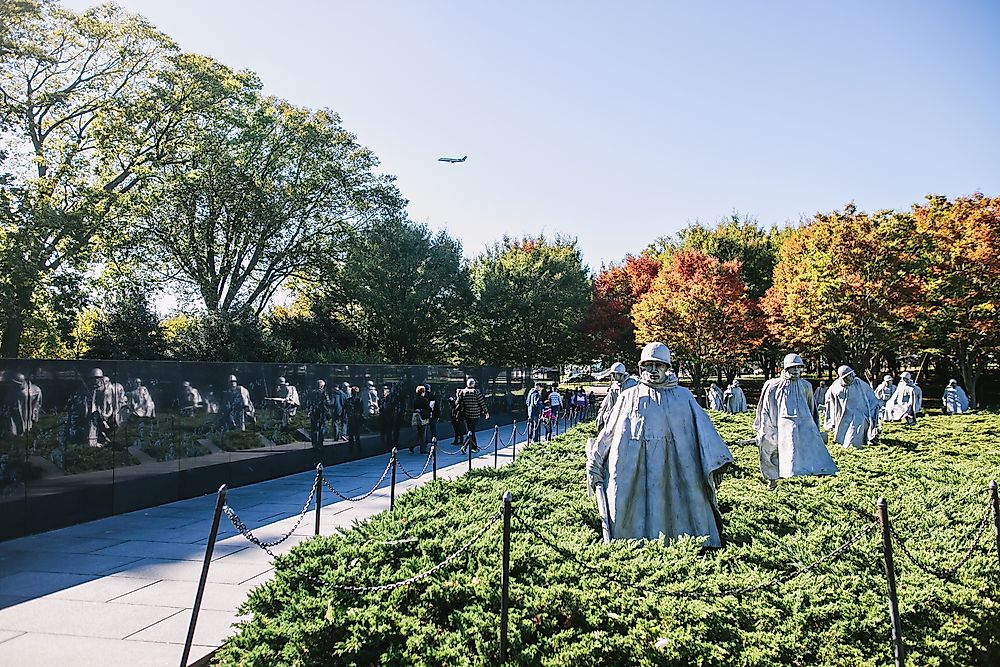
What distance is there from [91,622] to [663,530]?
488 cm

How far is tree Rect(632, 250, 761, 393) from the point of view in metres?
36.3

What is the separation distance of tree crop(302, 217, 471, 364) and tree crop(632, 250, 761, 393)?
1031 centimetres

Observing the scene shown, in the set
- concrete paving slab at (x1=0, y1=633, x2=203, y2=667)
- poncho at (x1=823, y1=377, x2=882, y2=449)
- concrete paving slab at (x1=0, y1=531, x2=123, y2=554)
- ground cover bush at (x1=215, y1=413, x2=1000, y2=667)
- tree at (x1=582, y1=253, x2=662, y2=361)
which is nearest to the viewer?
ground cover bush at (x1=215, y1=413, x2=1000, y2=667)

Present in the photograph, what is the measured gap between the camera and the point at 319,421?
16.2 meters

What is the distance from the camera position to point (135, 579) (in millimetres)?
7066

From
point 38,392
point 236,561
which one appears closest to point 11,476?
point 38,392

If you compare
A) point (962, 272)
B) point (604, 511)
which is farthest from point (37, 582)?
point (962, 272)

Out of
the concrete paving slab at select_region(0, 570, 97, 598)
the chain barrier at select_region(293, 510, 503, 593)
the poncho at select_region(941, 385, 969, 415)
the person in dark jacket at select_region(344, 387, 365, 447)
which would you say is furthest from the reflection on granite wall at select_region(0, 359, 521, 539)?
the poncho at select_region(941, 385, 969, 415)

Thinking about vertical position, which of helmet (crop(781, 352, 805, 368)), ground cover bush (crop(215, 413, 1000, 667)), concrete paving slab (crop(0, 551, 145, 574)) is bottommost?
concrete paving slab (crop(0, 551, 145, 574))

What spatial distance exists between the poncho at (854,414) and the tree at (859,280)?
573 inches

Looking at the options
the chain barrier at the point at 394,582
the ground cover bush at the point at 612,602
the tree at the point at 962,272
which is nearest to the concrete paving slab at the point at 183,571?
the ground cover bush at the point at 612,602

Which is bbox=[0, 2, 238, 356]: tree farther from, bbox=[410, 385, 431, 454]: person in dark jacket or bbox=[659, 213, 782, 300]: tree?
bbox=[659, 213, 782, 300]: tree

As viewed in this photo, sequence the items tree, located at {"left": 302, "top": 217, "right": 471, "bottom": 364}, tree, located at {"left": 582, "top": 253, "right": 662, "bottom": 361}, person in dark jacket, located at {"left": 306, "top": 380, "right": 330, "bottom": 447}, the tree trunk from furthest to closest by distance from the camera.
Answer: tree, located at {"left": 582, "top": 253, "right": 662, "bottom": 361}
tree, located at {"left": 302, "top": 217, "right": 471, "bottom": 364}
the tree trunk
person in dark jacket, located at {"left": 306, "top": 380, "right": 330, "bottom": 447}

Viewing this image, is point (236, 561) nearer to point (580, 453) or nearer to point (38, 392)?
point (38, 392)
